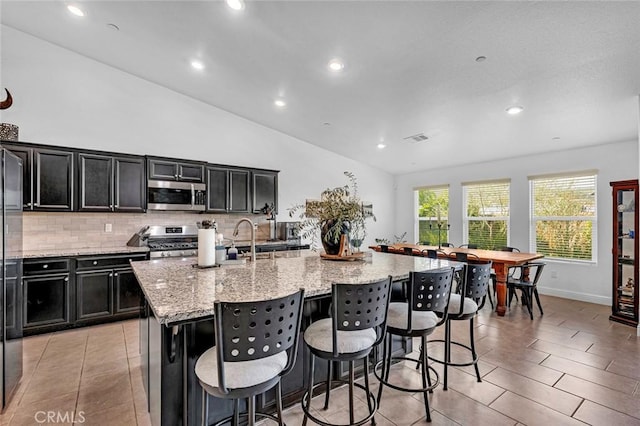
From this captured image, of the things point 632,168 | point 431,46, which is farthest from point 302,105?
point 632,168

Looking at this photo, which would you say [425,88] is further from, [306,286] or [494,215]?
[494,215]

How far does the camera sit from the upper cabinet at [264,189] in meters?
5.36

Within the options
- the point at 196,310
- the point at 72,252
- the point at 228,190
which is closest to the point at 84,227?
the point at 72,252

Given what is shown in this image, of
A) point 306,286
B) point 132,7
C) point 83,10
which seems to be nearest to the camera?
point 306,286

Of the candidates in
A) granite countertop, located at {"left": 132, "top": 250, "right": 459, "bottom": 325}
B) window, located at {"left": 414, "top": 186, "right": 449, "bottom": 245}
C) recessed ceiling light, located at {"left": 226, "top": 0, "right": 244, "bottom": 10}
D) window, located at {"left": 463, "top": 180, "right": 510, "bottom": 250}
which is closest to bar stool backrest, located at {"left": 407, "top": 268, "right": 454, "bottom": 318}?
→ granite countertop, located at {"left": 132, "top": 250, "right": 459, "bottom": 325}

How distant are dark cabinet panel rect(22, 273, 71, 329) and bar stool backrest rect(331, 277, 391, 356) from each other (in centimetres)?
Result: 358

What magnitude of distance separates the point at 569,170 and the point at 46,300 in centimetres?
761

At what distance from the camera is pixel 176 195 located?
4523 mm

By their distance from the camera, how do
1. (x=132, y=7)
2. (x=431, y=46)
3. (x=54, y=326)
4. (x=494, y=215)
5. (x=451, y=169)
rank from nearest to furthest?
(x=431, y=46) < (x=132, y=7) < (x=54, y=326) < (x=494, y=215) < (x=451, y=169)

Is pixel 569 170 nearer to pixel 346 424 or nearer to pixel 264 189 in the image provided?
pixel 264 189

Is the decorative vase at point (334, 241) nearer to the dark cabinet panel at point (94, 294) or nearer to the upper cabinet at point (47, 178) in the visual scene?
the dark cabinet panel at point (94, 294)

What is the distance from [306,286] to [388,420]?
1.09 m

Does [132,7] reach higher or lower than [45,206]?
higher

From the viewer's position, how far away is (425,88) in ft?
11.5
